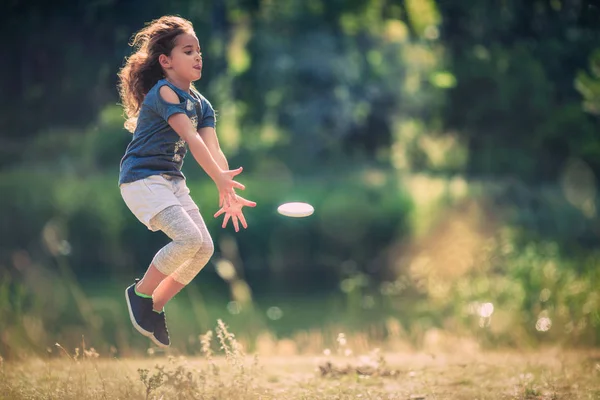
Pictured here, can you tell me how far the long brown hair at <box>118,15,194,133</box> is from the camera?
4.65 m

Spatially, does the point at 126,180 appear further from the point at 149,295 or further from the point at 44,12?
the point at 44,12

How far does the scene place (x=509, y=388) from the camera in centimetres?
521

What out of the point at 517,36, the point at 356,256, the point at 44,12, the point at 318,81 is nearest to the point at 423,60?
the point at 318,81

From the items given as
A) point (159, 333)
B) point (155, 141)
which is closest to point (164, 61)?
point (155, 141)

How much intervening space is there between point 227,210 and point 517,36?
→ 17.6 m

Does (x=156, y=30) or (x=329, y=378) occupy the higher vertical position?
(x=156, y=30)

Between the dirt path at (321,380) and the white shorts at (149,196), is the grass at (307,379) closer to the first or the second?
the dirt path at (321,380)

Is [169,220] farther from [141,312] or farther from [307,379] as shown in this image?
[307,379]

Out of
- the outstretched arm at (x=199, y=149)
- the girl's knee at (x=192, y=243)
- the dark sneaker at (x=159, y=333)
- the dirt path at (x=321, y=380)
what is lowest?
the dirt path at (x=321, y=380)

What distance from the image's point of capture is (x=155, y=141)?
458 cm

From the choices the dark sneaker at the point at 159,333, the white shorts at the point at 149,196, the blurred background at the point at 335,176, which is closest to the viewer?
the white shorts at the point at 149,196

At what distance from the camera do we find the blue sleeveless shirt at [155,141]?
14.9ft

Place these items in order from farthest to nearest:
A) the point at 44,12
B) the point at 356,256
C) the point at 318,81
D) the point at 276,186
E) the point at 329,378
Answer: the point at 318,81 < the point at 276,186 < the point at 356,256 < the point at 44,12 < the point at 329,378

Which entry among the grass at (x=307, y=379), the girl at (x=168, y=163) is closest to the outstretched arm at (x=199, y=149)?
the girl at (x=168, y=163)
